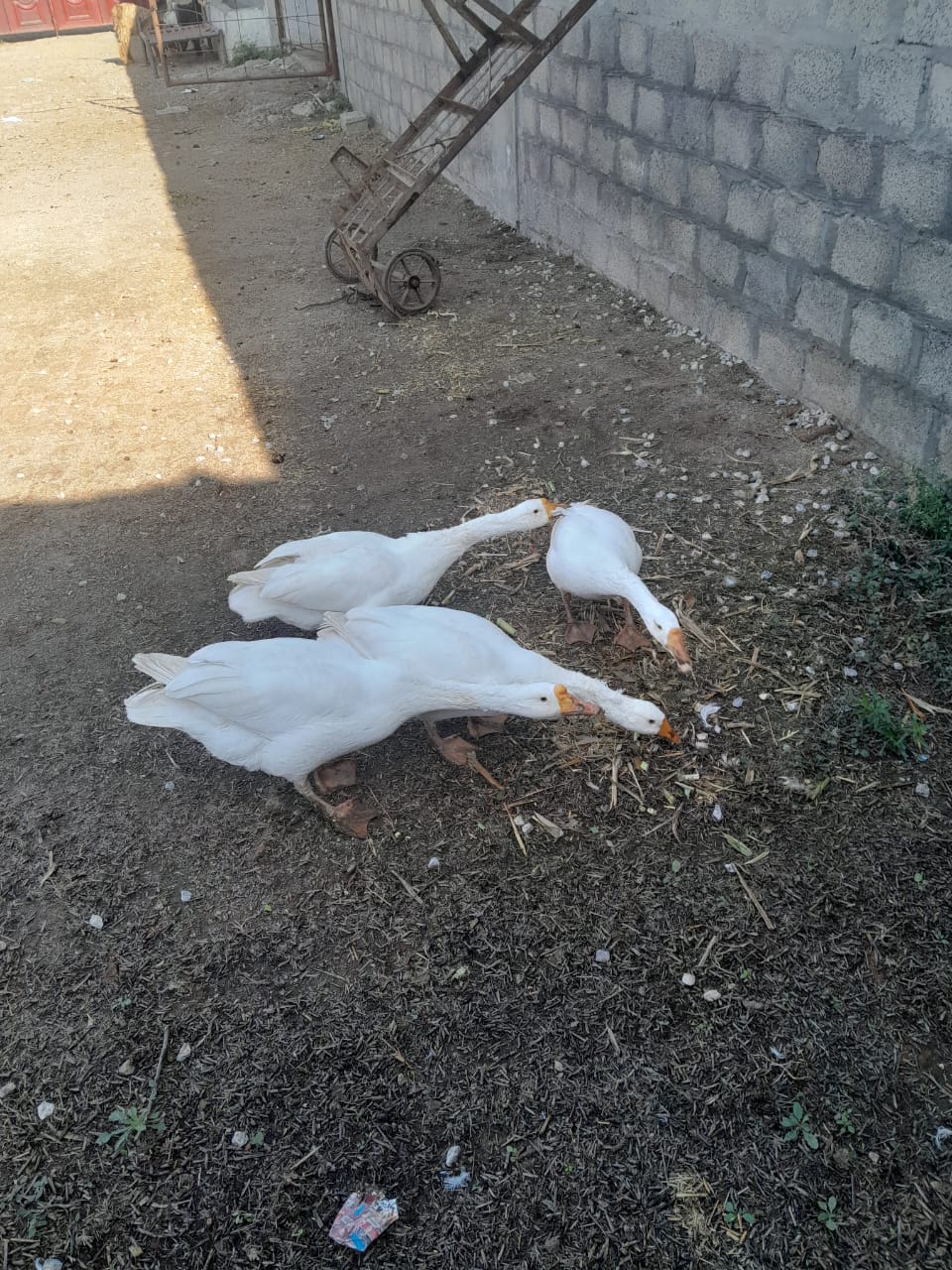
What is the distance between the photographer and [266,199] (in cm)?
992

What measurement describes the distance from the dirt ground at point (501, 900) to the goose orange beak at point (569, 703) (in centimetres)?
26

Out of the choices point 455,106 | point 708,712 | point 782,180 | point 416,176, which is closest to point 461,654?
point 708,712

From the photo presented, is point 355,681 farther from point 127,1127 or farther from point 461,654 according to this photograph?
point 127,1127

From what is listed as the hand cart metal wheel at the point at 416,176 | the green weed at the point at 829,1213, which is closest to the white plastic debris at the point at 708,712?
the green weed at the point at 829,1213

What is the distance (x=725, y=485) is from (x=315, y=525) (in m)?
2.11

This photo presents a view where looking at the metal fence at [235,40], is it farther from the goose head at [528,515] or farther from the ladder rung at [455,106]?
the goose head at [528,515]

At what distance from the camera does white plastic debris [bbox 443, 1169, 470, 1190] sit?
2.20 meters

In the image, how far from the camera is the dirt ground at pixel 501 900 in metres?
2.19

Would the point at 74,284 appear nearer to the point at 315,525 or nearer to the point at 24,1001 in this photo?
the point at 315,525

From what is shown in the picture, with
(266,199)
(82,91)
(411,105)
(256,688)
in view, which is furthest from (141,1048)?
(82,91)

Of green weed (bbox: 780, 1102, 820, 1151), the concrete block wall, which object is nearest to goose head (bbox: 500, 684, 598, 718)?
green weed (bbox: 780, 1102, 820, 1151)

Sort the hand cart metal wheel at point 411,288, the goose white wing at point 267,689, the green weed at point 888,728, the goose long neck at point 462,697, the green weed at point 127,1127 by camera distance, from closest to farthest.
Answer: the green weed at point 127,1127, the goose white wing at point 267,689, the goose long neck at point 462,697, the green weed at point 888,728, the hand cart metal wheel at point 411,288

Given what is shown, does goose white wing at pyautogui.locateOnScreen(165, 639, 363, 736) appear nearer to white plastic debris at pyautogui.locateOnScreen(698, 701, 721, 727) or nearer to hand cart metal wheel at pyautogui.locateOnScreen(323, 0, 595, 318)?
white plastic debris at pyautogui.locateOnScreen(698, 701, 721, 727)

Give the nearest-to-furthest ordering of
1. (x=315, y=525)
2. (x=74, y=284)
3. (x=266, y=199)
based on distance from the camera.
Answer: (x=315, y=525) → (x=74, y=284) → (x=266, y=199)
